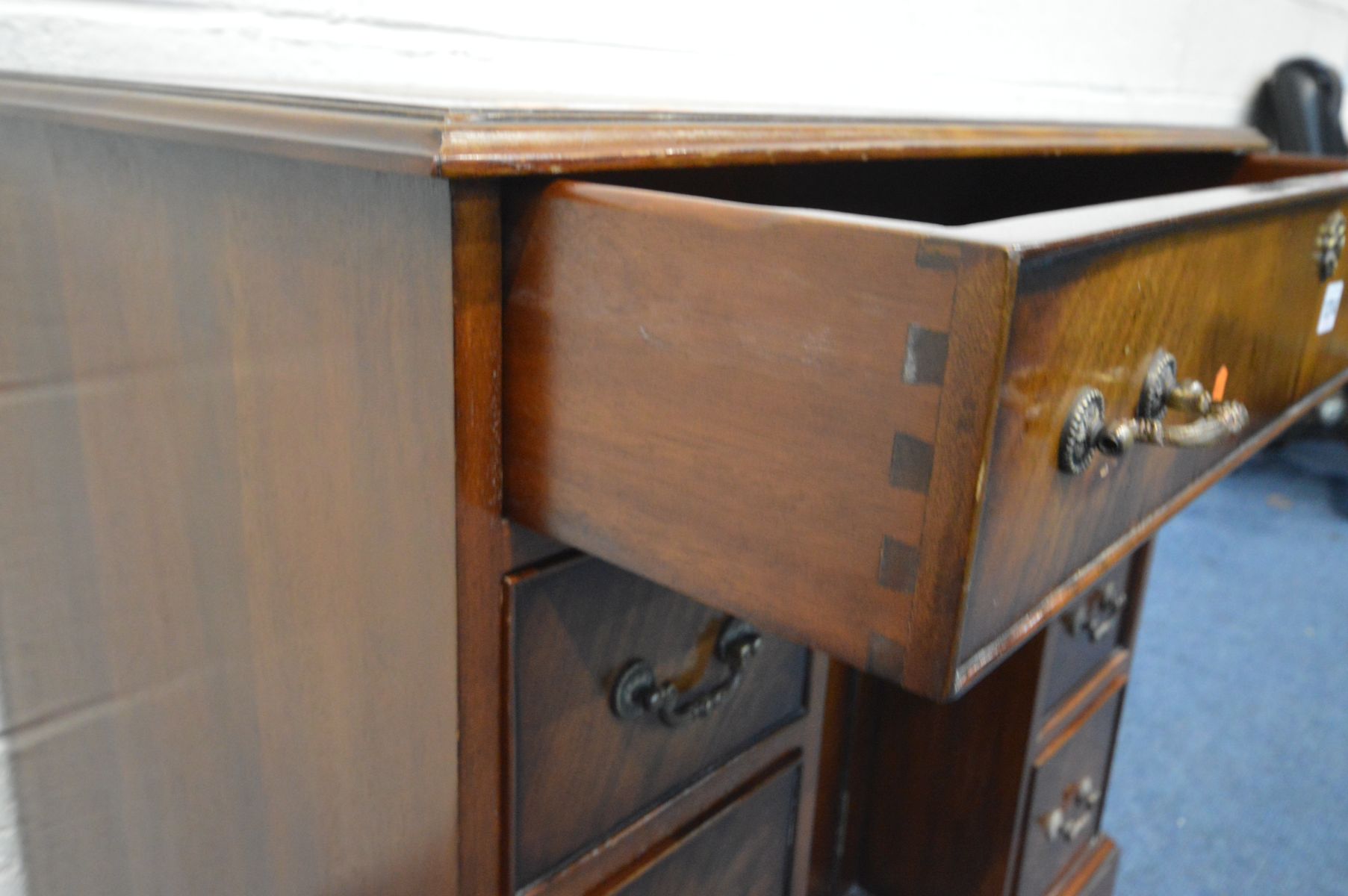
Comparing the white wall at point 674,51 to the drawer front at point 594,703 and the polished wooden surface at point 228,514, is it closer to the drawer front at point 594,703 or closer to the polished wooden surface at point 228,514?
the polished wooden surface at point 228,514

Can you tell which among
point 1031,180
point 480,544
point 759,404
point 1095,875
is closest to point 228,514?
point 480,544

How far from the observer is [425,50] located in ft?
2.49

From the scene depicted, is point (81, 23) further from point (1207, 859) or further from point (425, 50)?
point (1207, 859)

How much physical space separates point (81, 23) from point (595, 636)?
47 cm

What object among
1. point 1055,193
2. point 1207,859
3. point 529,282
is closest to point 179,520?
point 529,282

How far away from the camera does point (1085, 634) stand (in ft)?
3.12

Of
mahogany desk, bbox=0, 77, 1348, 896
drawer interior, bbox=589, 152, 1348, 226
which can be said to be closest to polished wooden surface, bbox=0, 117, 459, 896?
mahogany desk, bbox=0, 77, 1348, 896

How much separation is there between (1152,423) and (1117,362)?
0.04 meters

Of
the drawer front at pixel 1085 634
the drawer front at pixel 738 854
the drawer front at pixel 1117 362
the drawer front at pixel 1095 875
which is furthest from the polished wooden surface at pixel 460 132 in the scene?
the drawer front at pixel 1095 875

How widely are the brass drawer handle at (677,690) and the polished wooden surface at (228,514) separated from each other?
9 cm

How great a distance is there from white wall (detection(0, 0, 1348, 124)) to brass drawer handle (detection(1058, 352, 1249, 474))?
0.28 metres

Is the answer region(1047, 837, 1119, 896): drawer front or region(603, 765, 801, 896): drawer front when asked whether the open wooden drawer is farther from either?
region(1047, 837, 1119, 896): drawer front

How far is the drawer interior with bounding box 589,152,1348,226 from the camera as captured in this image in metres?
0.82

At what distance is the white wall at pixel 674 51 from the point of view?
2.03 feet
